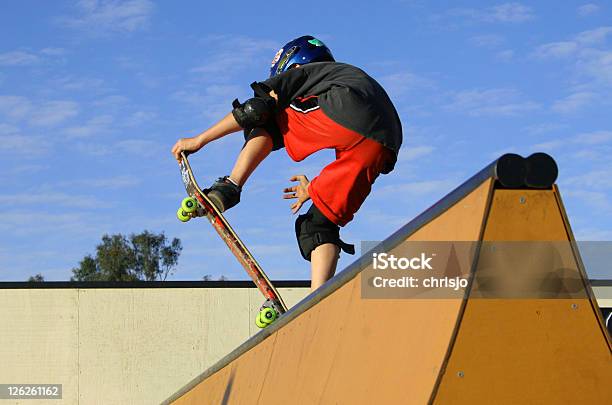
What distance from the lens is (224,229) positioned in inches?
199

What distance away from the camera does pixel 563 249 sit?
2.13m

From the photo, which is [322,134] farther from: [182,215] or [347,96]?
[182,215]

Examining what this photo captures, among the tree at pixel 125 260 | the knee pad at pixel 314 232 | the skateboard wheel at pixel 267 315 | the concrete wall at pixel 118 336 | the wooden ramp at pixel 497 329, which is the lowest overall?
the wooden ramp at pixel 497 329

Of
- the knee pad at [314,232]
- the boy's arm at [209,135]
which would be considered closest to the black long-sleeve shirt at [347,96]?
the boy's arm at [209,135]

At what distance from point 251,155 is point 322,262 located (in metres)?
0.75

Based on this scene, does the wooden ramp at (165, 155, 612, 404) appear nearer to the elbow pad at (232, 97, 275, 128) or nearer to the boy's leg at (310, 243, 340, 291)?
the boy's leg at (310, 243, 340, 291)

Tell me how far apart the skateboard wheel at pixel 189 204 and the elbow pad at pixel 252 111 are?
2.47 feet

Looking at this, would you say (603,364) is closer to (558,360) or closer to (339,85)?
(558,360)

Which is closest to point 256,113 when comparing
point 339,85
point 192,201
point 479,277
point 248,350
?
point 339,85

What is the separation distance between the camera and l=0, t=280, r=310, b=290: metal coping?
13.3 metres

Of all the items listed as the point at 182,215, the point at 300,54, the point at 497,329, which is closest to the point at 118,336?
the point at 182,215

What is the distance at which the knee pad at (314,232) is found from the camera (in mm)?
4336

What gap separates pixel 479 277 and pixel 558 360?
304 millimetres

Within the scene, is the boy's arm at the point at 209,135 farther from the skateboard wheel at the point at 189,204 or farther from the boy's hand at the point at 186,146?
the skateboard wheel at the point at 189,204
